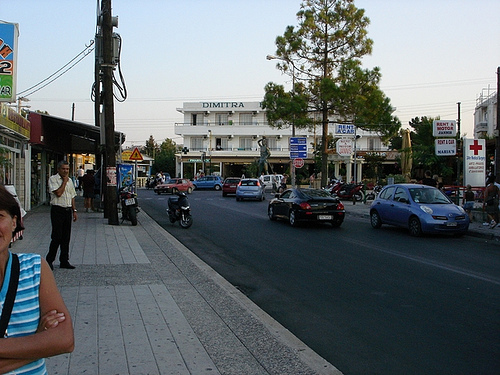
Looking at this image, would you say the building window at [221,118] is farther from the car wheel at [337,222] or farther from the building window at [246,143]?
the car wheel at [337,222]

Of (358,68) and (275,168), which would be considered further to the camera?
(275,168)

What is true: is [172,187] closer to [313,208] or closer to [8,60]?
[313,208]

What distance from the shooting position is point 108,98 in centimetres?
1800

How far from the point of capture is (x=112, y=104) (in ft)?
59.8

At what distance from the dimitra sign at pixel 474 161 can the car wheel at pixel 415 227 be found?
5380mm

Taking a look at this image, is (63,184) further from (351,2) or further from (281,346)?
(351,2)

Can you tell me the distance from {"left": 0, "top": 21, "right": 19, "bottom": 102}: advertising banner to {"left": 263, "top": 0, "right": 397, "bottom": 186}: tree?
2103 cm

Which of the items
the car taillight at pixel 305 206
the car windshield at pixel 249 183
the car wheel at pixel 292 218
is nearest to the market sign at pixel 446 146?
the car taillight at pixel 305 206

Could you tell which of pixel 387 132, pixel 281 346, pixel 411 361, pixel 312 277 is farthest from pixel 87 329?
pixel 387 132

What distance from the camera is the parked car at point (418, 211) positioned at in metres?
15.9

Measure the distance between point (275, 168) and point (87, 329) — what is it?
236ft

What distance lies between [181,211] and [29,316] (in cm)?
1606

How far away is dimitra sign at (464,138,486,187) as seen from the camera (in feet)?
67.5

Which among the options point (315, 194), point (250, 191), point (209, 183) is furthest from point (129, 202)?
point (209, 183)
